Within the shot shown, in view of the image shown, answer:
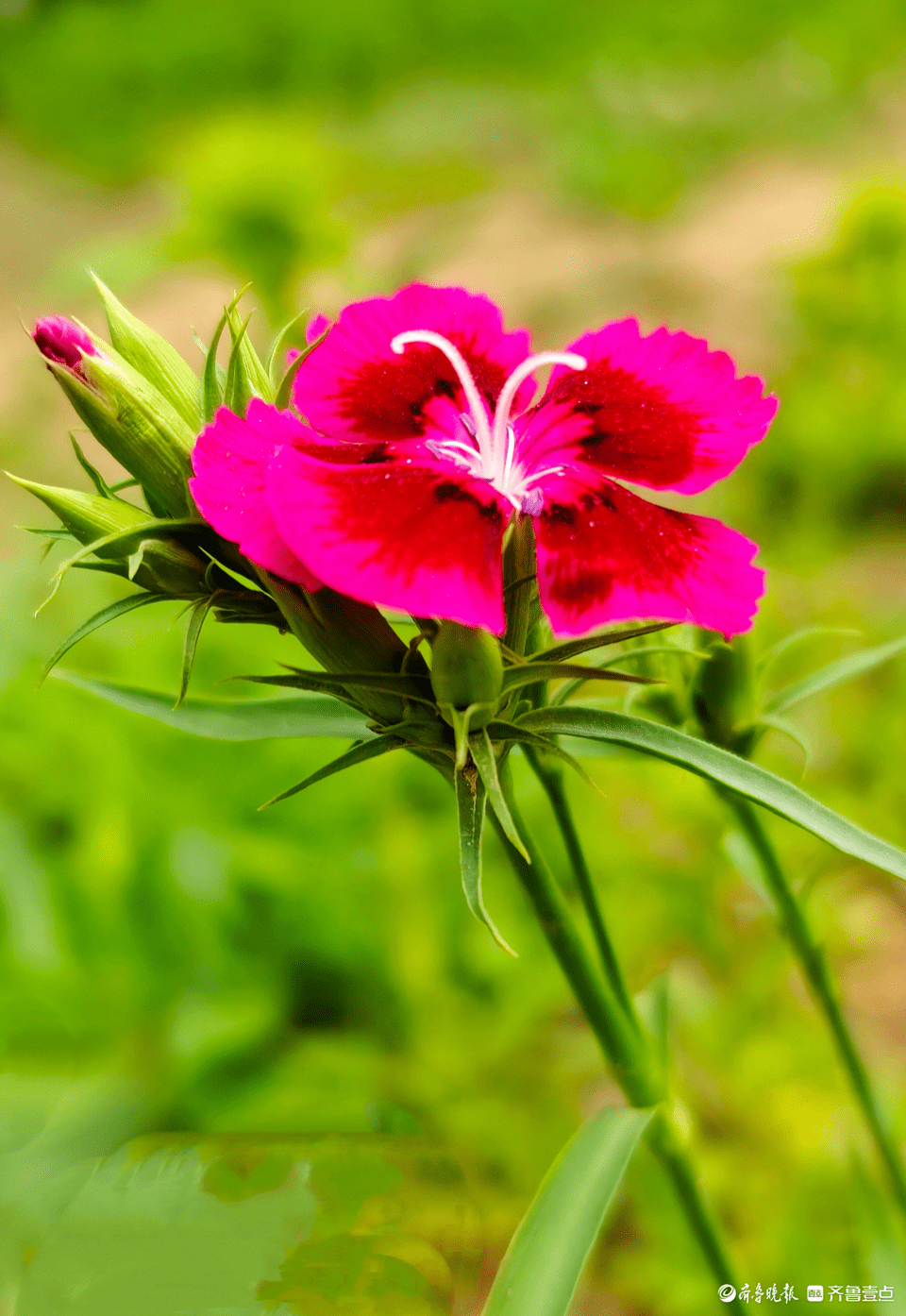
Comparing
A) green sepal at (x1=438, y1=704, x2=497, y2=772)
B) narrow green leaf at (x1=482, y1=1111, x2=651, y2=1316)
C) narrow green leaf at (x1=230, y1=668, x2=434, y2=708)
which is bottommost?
narrow green leaf at (x1=482, y1=1111, x2=651, y2=1316)

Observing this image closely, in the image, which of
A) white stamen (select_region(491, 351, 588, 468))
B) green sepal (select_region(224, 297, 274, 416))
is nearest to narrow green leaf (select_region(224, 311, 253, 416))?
green sepal (select_region(224, 297, 274, 416))

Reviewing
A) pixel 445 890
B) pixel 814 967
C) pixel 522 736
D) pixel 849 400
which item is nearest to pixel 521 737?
pixel 522 736

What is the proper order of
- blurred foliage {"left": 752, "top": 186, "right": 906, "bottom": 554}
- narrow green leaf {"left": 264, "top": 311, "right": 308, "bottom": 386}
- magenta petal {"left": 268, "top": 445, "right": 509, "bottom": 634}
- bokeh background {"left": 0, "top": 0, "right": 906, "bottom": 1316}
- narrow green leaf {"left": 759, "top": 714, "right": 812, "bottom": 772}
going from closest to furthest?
magenta petal {"left": 268, "top": 445, "right": 509, "bottom": 634} < narrow green leaf {"left": 264, "top": 311, "right": 308, "bottom": 386} < narrow green leaf {"left": 759, "top": 714, "right": 812, "bottom": 772} < bokeh background {"left": 0, "top": 0, "right": 906, "bottom": 1316} < blurred foliage {"left": 752, "top": 186, "right": 906, "bottom": 554}

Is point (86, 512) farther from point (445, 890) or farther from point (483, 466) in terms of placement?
point (445, 890)

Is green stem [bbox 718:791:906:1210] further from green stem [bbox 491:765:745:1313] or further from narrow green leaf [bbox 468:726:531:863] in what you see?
narrow green leaf [bbox 468:726:531:863]

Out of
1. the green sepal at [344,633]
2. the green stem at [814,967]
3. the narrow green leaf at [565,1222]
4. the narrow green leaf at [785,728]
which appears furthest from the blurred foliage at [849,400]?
the green sepal at [344,633]

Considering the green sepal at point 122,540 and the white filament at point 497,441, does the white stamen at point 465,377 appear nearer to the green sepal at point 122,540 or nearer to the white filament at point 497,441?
the white filament at point 497,441
